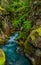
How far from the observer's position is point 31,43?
17.7 metres

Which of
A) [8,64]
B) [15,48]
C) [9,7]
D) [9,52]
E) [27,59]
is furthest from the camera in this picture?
[9,7]

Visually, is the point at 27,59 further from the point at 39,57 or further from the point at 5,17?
the point at 5,17

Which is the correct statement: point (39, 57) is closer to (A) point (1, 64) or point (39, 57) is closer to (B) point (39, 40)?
(B) point (39, 40)

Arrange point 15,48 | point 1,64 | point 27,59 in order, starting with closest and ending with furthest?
point 1,64 → point 27,59 → point 15,48

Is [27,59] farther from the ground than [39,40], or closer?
closer

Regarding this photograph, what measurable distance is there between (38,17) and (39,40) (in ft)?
16.7

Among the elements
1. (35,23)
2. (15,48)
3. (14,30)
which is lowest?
(14,30)

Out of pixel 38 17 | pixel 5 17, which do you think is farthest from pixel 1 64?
pixel 5 17

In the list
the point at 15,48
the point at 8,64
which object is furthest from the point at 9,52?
the point at 8,64

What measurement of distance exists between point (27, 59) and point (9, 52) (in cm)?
293

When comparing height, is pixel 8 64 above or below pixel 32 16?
below

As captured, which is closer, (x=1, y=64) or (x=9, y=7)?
(x=1, y=64)

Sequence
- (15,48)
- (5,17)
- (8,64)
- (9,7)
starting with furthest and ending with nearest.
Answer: (9,7), (5,17), (15,48), (8,64)

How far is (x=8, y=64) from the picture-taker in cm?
1714
